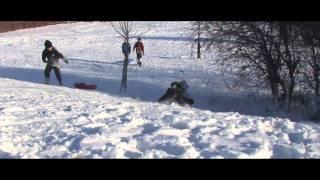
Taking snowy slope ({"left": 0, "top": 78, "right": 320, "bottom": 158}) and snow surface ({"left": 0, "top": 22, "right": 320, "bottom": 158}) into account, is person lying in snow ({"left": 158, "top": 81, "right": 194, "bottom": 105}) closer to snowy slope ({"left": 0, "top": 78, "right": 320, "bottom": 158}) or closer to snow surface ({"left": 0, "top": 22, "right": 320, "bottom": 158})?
snow surface ({"left": 0, "top": 22, "right": 320, "bottom": 158})

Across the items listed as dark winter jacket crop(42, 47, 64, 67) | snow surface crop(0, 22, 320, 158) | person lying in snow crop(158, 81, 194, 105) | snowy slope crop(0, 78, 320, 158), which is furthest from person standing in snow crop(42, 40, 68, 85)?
snowy slope crop(0, 78, 320, 158)

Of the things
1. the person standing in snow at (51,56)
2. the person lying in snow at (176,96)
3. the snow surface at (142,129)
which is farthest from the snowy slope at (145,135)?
the person standing in snow at (51,56)

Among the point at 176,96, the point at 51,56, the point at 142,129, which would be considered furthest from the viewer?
the point at 51,56

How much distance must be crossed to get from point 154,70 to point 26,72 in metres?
5.28

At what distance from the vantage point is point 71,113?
378 inches

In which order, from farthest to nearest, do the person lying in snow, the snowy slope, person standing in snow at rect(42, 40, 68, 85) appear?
person standing in snow at rect(42, 40, 68, 85), the person lying in snow, the snowy slope

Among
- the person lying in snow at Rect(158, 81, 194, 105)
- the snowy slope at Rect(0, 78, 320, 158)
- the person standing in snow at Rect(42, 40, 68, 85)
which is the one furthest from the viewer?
the person standing in snow at Rect(42, 40, 68, 85)

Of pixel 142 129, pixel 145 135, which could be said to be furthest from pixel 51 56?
pixel 145 135

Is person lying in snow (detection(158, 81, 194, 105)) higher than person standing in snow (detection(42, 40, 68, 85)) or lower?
lower

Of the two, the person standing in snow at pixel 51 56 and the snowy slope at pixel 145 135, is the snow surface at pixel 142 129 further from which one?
the person standing in snow at pixel 51 56

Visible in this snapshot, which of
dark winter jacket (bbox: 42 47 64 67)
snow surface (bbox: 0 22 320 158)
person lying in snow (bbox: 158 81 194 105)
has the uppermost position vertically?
dark winter jacket (bbox: 42 47 64 67)

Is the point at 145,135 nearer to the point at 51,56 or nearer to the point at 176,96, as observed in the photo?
the point at 176,96

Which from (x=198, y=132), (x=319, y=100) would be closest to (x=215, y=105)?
(x=319, y=100)
